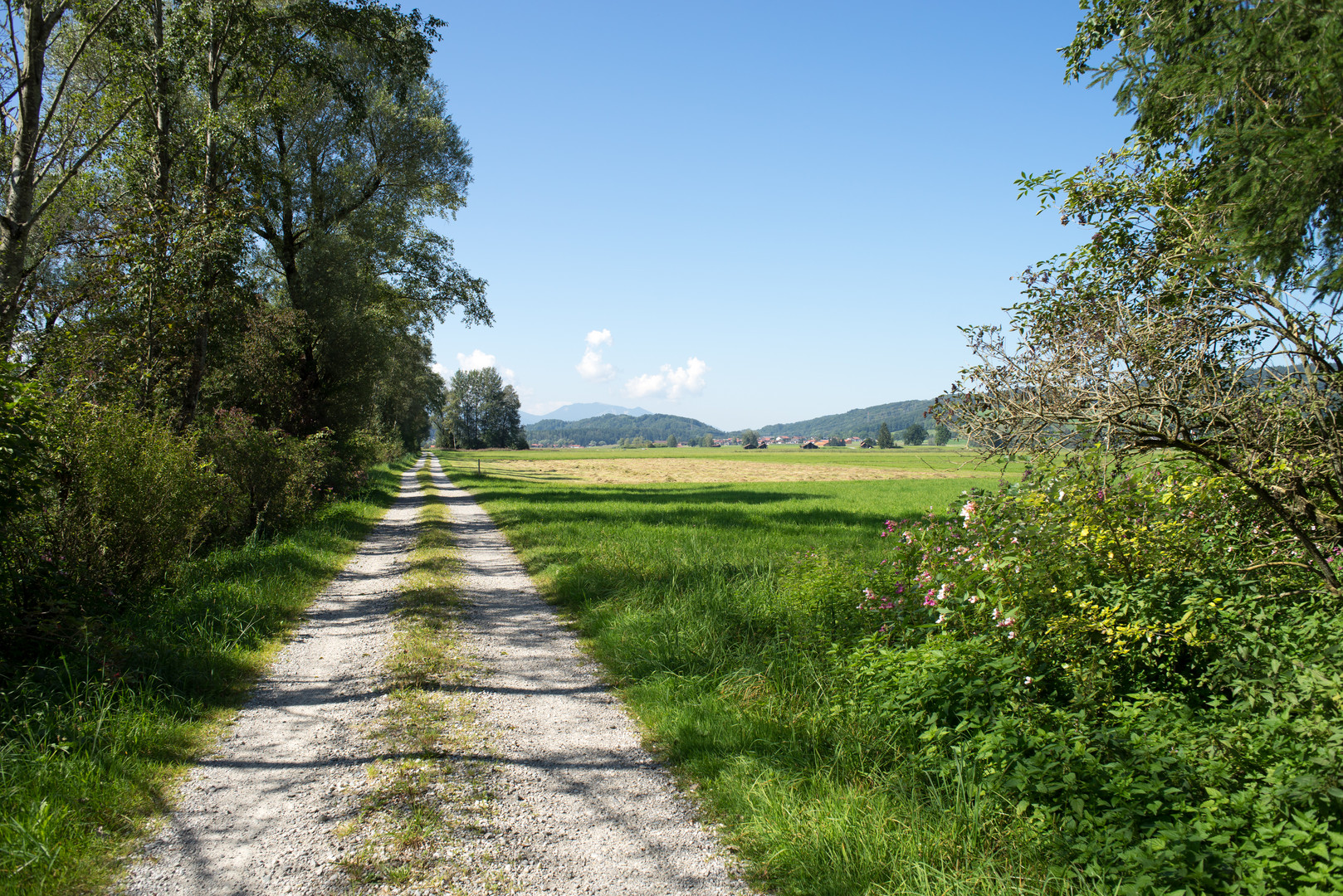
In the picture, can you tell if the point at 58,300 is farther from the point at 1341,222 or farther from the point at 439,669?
the point at 1341,222

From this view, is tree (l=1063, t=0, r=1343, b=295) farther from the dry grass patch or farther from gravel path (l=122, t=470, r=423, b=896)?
the dry grass patch

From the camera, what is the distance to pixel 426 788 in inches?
161

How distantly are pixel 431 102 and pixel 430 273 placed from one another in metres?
5.98

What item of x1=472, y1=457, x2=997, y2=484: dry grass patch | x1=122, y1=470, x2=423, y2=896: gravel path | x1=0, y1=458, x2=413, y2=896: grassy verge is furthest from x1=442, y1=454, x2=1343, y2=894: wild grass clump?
x1=472, y1=457, x2=997, y2=484: dry grass patch

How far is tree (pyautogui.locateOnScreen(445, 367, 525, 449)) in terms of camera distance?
130250 millimetres

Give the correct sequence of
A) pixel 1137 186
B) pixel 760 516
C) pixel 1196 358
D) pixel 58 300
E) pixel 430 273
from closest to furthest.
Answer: pixel 1196 358 < pixel 1137 186 < pixel 58 300 < pixel 760 516 < pixel 430 273

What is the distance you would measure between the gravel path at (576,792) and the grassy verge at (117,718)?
79.4 inches

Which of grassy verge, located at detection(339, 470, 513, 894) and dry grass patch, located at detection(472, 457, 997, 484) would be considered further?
dry grass patch, located at detection(472, 457, 997, 484)

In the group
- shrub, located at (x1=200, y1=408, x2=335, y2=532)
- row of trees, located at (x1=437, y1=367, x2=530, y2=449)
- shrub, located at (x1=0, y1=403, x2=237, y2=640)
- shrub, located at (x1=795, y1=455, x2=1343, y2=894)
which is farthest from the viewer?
row of trees, located at (x1=437, y1=367, x2=530, y2=449)

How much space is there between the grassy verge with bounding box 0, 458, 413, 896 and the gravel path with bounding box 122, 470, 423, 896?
200mm

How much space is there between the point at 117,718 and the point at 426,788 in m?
2.51

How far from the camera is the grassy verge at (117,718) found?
3.38 metres

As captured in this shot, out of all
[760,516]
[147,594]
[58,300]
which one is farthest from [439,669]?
[760,516]

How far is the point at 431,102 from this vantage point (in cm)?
2334
